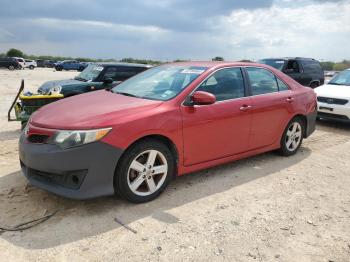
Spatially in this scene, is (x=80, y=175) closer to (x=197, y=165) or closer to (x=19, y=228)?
(x=19, y=228)

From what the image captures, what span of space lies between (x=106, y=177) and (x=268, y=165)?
9.37 feet

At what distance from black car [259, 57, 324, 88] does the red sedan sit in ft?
23.8

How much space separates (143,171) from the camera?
3.89m

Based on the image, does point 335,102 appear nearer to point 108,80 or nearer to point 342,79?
point 342,79

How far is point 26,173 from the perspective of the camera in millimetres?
3816

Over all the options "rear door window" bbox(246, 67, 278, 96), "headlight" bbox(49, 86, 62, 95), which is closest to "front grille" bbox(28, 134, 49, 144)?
"rear door window" bbox(246, 67, 278, 96)

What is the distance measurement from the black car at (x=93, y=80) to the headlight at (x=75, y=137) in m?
4.29

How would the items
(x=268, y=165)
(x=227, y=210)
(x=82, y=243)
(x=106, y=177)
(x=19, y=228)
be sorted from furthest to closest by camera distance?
(x=268, y=165)
(x=227, y=210)
(x=106, y=177)
(x=19, y=228)
(x=82, y=243)

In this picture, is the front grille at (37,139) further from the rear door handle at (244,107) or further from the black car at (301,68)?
the black car at (301,68)

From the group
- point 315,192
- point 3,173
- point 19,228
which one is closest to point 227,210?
point 315,192

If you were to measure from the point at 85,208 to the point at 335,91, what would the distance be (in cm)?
746

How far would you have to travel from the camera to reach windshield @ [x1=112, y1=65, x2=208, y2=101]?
4.40 m

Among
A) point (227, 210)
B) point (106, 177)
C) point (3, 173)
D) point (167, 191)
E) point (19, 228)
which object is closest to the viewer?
point (19, 228)

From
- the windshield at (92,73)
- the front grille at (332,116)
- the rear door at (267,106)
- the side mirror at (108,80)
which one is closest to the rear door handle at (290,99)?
the rear door at (267,106)
